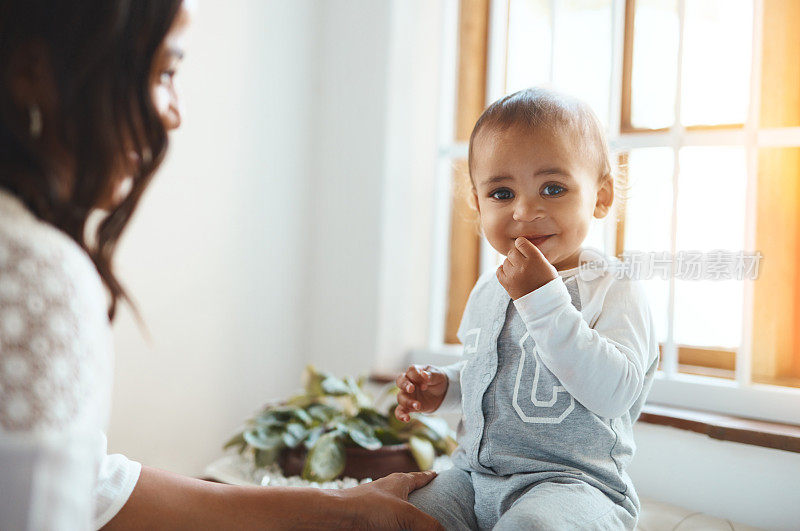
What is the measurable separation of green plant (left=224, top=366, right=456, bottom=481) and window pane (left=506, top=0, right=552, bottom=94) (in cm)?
95

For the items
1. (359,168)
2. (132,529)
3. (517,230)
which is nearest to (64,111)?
(132,529)

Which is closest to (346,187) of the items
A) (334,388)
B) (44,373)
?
(334,388)

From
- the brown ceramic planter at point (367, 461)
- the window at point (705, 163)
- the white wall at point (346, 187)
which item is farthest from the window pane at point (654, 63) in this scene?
the brown ceramic planter at point (367, 461)

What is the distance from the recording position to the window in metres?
1.45

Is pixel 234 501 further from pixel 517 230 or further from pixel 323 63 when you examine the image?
pixel 323 63

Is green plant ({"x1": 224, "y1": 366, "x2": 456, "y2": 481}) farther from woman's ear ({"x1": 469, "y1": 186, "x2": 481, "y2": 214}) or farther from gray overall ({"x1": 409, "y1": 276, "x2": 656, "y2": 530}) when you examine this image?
woman's ear ({"x1": 469, "y1": 186, "x2": 481, "y2": 214})

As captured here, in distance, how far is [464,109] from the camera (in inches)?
79.2

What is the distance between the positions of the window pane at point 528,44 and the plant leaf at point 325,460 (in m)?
1.08

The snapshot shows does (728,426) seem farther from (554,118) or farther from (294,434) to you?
(294,434)

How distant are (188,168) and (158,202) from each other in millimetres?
131

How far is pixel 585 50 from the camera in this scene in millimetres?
1790

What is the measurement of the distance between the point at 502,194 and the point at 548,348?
0.26 m

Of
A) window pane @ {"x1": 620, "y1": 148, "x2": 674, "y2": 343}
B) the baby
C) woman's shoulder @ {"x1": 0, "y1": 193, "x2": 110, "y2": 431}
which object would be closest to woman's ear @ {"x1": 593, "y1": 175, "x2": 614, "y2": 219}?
the baby

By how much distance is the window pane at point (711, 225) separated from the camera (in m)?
1.54
